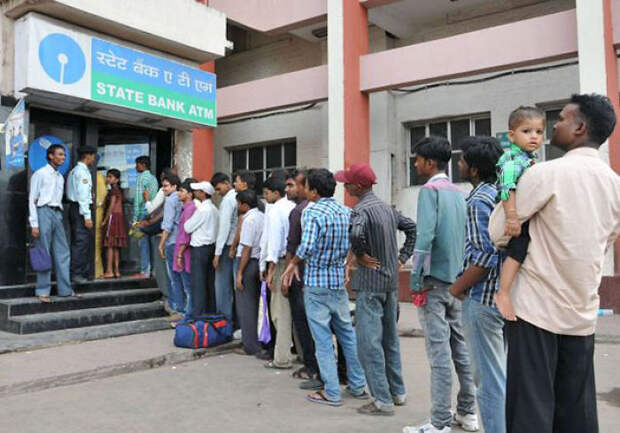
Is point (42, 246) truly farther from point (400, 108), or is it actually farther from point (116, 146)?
point (400, 108)

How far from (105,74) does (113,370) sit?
4.31 metres

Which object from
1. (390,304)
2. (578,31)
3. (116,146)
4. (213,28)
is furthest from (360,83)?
(390,304)

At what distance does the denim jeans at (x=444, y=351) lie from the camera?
3.49 m

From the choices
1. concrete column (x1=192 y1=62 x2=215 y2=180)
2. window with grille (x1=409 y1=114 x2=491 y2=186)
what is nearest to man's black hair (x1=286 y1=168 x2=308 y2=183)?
window with grille (x1=409 y1=114 x2=491 y2=186)

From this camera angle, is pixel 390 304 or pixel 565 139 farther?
pixel 390 304

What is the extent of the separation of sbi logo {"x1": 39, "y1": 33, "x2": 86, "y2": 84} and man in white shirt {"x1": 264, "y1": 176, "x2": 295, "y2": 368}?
3.41 meters

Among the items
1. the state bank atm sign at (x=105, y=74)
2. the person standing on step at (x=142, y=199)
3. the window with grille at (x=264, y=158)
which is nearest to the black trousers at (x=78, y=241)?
the person standing on step at (x=142, y=199)

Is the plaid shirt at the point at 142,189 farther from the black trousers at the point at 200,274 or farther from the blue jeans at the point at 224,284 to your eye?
the blue jeans at the point at 224,284

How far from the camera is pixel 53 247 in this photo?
6.75m

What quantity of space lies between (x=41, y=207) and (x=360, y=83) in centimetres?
681

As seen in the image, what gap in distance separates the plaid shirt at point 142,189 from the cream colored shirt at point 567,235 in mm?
7140

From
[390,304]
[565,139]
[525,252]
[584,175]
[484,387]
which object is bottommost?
[484,387]

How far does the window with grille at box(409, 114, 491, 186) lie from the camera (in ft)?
38.3

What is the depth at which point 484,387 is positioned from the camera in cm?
290
